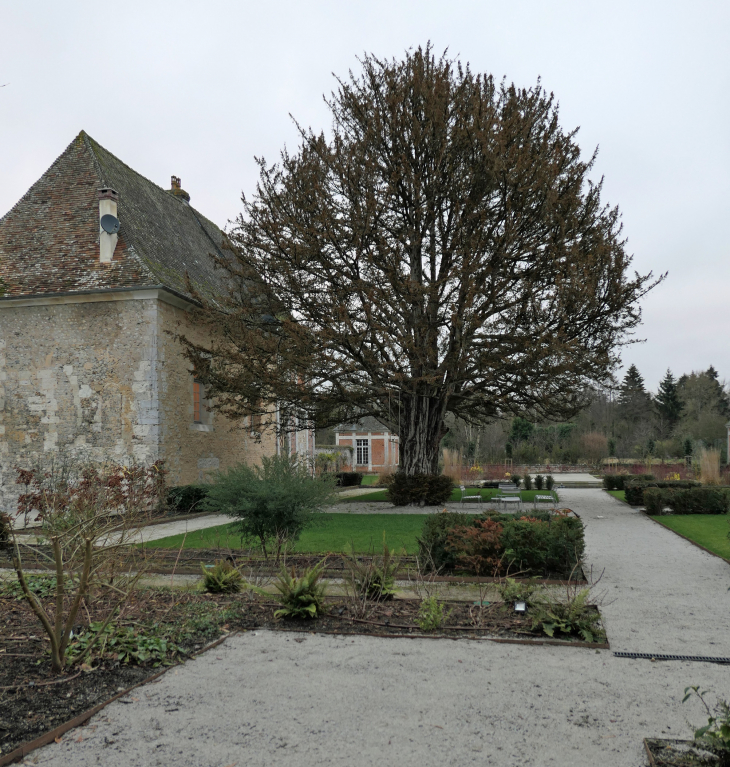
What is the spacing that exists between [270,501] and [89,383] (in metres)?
10.7

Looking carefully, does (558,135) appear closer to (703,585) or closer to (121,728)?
(703,585)

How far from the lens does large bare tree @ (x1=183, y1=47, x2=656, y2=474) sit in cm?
1457

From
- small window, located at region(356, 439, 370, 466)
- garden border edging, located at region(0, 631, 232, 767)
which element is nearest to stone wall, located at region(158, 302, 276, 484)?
garden border edging, located at region(0, 631, 232, 767)

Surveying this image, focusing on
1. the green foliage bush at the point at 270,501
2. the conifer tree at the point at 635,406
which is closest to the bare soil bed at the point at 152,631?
the green foliage bush at the point at 270,501

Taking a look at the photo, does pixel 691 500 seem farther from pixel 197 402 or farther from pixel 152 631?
pixel 152 631

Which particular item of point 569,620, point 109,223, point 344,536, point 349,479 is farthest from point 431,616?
point 349,479

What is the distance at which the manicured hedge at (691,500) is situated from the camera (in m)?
14.3

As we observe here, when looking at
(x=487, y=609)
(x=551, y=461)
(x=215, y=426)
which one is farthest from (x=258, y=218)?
(x=551, y=461)

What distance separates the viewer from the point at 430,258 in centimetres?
1672

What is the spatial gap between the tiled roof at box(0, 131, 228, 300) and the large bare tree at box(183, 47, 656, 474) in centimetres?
240

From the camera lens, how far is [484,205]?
1526 centimetres

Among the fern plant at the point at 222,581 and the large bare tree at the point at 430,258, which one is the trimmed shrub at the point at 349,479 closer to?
the large bare tree at the point at 430,258

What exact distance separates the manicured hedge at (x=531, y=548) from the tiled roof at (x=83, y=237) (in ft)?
34.8

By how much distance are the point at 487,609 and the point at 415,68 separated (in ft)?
45.7
